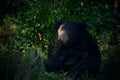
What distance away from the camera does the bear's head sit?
6.96 m

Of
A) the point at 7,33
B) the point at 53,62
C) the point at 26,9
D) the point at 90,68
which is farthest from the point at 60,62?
the point at 26,9

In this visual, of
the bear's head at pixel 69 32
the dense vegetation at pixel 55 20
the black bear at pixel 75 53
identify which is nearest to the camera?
the bear's head at pixel 69 32

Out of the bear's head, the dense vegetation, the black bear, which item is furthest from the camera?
the dense vegetation

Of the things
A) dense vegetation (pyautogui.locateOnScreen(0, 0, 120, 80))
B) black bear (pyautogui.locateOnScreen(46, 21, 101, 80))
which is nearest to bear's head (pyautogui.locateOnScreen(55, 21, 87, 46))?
black bear (pyautogui.locateOnScreen(46, 21, 101, 80))

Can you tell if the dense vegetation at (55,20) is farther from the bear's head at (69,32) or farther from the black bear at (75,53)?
the bear's head at (69,32)

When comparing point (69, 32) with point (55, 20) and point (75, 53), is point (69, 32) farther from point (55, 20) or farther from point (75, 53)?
point (55, 20)

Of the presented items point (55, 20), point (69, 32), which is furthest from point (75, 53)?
point (55, 20)

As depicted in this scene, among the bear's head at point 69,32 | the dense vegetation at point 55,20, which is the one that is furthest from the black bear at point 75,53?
the dense vegetation at point 55,20

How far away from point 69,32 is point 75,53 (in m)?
0.43

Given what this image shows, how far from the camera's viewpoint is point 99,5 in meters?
8.97

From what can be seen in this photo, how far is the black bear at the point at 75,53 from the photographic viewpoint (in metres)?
7.07

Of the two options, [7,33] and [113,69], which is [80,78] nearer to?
[113,69]

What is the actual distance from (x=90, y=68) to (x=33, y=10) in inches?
93.8

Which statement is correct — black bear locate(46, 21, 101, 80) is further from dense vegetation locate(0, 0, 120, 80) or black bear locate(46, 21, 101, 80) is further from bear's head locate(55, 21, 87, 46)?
dense vegetation locate(0, 0, 120, 80)
